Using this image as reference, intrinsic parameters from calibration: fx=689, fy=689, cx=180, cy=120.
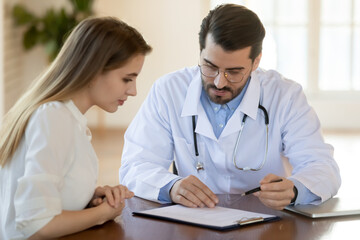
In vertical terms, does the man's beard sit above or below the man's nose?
below

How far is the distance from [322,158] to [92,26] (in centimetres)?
104

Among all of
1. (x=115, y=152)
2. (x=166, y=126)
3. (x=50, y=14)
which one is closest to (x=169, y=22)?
(x=50, y=14)

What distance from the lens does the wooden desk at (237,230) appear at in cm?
185

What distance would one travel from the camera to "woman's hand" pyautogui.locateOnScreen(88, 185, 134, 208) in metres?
1.95

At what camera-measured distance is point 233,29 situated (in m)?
2.54

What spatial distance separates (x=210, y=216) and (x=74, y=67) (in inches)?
23.3

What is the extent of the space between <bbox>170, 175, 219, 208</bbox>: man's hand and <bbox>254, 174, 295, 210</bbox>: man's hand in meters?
0.15

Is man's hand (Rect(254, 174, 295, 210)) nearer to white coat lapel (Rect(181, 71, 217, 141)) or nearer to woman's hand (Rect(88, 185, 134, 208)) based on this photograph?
woman's hand (Rect(88, 185, 134, 208))

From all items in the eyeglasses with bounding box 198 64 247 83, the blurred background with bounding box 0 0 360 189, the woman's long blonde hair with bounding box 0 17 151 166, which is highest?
the woman's long blonde hair with bounding box 0 17 151 166

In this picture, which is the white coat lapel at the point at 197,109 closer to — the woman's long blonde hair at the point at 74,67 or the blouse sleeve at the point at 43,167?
the woman's long blonde hair at the point at 74,67

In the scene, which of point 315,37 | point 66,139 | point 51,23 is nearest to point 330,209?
point 66,139

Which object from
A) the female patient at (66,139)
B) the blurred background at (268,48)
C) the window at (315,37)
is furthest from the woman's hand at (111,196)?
the window at (315,37)

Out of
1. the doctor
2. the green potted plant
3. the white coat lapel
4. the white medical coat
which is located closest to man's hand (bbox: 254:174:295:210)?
the doctor

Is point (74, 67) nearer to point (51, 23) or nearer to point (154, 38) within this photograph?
point (51, 23)
